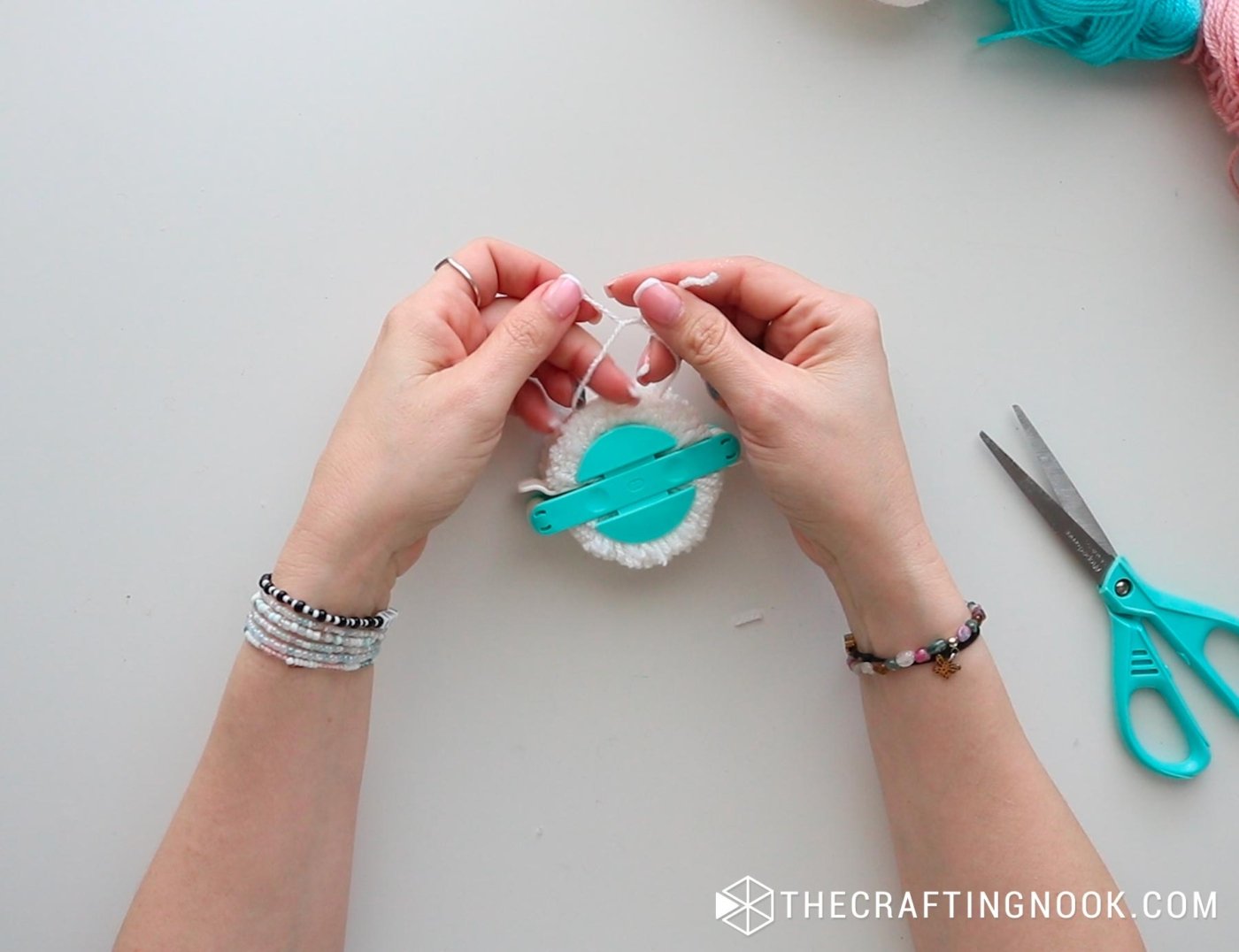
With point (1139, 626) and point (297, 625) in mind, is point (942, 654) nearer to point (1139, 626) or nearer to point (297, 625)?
point (1139, 626)

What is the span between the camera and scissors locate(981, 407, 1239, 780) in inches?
37.1

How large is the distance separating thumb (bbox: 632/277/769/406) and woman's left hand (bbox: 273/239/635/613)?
0.23ft

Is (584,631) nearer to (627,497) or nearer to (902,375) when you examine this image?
(627,497)

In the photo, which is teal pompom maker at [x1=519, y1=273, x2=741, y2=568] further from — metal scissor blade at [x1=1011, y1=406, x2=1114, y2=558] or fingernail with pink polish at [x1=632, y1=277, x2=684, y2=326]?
metal scissor blade at [x1=1011, y1=406, x2=1114, y2=558]

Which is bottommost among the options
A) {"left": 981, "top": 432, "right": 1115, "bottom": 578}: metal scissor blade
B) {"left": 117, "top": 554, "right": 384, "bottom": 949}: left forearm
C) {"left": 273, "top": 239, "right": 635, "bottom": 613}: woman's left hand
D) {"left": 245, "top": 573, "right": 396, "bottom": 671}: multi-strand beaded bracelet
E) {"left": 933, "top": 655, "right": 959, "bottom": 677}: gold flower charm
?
{"left": 117, "top": 554, "right": 384, "bottom": 949}: left forearm

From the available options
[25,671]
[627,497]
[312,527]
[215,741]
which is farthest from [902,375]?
[25,671]

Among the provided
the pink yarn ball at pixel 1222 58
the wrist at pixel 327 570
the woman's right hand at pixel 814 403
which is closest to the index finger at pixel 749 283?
the woman's right hand at pixel 814 403

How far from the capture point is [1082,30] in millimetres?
925

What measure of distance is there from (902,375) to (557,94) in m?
0.45

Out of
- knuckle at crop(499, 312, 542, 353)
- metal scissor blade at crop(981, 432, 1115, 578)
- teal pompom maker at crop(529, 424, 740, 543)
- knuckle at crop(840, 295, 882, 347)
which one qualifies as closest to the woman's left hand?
knuckle at crop(499, 312, 542, 353)

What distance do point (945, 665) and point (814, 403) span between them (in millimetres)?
263

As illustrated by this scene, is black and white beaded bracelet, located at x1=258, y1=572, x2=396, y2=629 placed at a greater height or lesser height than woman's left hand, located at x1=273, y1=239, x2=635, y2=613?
lesser

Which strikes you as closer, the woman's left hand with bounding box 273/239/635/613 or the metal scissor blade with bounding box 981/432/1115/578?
the woman's left hand with bounding box 273/239/635/613

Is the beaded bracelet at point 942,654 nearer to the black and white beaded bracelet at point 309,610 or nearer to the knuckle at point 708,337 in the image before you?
the knuckle at point 708,337
